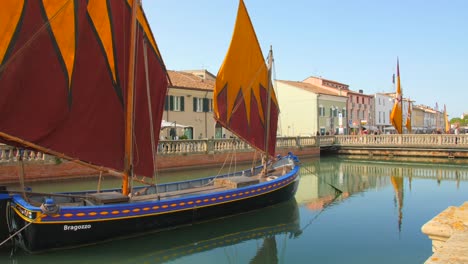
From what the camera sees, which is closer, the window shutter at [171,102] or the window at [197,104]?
the window shutter at [171,102]

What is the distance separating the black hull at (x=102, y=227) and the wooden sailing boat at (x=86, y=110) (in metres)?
0.02

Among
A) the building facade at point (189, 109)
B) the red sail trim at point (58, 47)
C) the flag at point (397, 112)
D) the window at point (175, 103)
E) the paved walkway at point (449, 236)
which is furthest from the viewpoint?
the flag at point (397, 112)

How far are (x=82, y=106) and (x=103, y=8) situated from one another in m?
2.33

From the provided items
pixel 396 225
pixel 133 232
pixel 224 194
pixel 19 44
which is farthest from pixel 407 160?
pixel 19 44

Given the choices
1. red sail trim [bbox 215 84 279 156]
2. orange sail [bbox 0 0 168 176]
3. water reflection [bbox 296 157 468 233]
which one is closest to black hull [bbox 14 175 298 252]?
orange sail [bbox 0 0 168 176]

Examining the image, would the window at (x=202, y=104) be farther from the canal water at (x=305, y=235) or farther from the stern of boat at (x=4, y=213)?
the stern of boat at (x=4, y=213)

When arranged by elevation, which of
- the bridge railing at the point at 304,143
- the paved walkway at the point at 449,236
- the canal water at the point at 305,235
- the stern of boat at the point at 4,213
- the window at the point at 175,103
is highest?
the window at the point at 175,103

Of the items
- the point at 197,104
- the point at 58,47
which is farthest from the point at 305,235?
the point at 197,104

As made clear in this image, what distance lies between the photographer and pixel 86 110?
8.98 m

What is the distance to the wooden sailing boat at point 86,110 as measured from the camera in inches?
313

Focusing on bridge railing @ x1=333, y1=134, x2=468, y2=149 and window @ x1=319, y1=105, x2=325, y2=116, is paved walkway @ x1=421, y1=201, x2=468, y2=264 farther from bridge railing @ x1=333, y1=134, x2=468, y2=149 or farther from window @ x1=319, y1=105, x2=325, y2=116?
window @ x1=319, y1=105, x2=325, y2=116

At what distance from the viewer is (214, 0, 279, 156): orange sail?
555 inches

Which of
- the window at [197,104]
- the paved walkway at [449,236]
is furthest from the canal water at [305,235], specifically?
the window at [197,104]

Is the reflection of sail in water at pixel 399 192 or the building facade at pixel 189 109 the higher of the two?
the building facade at pixel 189 109
